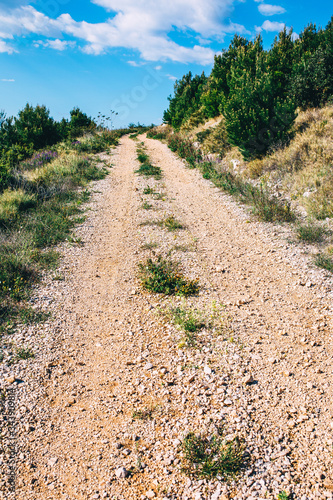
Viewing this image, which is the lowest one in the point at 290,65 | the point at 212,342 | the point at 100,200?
the point at 212,342

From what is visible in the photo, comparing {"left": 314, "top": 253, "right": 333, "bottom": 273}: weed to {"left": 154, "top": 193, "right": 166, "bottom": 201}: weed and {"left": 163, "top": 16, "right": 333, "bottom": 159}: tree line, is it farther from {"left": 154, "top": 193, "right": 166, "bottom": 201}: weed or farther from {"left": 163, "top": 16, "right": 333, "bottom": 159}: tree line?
{"left": 163, "top": 16, "right": 333, "bottom": 159}: tree line

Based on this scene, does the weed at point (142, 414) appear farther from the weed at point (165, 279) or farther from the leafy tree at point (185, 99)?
the leafy tree at point (185, 99)

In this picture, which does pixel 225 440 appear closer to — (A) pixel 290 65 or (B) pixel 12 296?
(B) pixel 12 296

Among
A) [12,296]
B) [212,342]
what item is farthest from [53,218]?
[212,342]

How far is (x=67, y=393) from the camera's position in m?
3.95

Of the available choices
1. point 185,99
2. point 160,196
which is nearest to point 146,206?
point 160,196

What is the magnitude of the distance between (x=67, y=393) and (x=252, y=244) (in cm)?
550

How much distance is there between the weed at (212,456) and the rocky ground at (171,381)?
7cm

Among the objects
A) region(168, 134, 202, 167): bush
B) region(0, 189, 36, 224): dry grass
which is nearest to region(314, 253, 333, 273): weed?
region(0, 189, 36, 224): dry grass

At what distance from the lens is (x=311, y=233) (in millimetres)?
7160

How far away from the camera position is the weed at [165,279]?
590 centimetres

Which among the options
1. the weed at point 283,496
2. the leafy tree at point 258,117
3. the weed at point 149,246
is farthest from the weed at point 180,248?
the leafy tree at point 258,117

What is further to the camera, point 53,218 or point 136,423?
point 53,218

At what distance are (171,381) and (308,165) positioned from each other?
9197 mm
